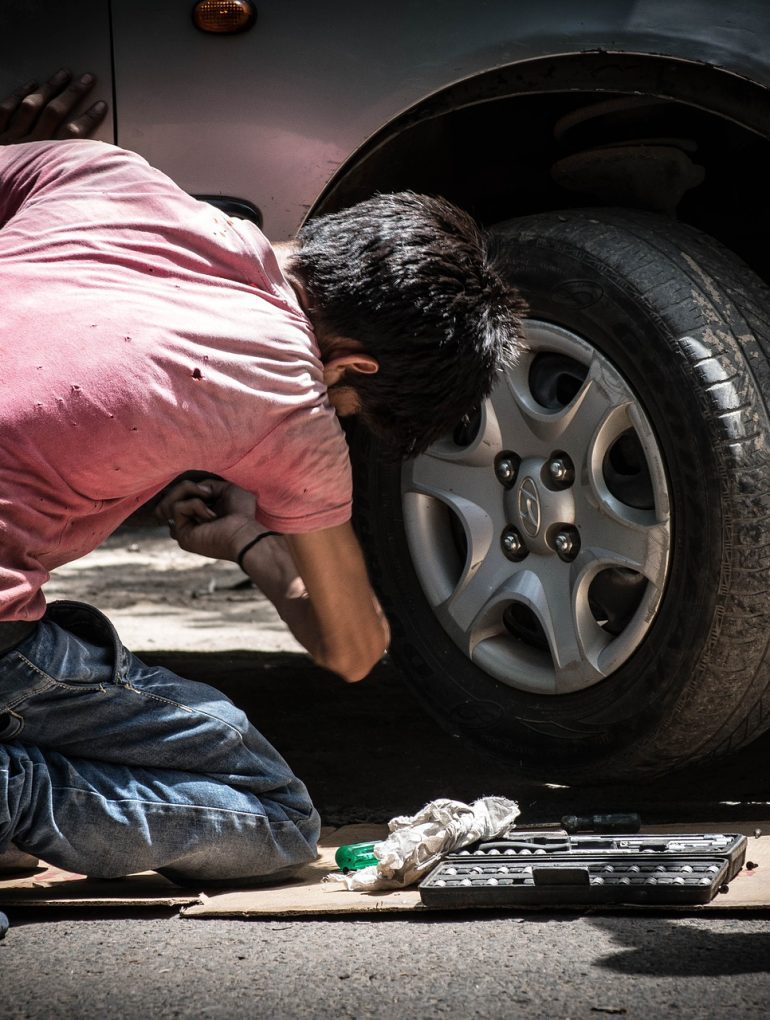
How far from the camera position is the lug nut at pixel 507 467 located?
8.71ft

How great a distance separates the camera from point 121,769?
2104 millimetres

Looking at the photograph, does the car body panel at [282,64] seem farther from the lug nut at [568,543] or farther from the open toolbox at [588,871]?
the open toolbox at [588,871]

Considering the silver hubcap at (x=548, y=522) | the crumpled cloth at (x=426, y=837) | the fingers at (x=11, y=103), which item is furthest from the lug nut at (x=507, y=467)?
the fingers at (x=11, y=103)

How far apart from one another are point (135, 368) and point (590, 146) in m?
1.33

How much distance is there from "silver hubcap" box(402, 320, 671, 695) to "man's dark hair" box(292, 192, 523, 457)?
433 millimetres

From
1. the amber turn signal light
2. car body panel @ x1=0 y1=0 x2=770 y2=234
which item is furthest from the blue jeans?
the amber turn signal light

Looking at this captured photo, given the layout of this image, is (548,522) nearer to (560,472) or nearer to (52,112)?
(560,472)

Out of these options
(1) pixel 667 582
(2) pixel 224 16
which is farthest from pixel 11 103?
(1) pixel 667 582

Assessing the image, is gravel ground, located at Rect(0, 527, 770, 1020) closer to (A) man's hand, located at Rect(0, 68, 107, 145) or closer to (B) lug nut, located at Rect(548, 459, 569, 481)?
(B) lug nut, located at Rect(548, 459, 569, 481)

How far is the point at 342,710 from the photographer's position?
11.7ft

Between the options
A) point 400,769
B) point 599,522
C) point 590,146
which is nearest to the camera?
point 599,522

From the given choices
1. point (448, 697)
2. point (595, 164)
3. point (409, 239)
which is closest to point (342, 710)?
point (448, 697)

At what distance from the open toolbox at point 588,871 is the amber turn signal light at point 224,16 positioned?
1558mm

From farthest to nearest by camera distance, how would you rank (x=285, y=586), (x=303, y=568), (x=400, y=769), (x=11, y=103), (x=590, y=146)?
(x=400, y=769) < (x=590, y=146) < (x=11, y=103) < (x=285, y=586) < (x=303, y=568)
